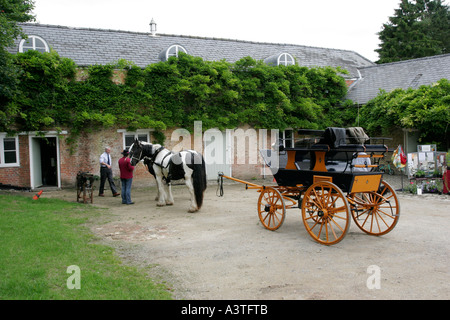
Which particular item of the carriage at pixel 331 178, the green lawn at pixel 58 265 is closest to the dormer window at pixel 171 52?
the green lawn at pixel 58 265

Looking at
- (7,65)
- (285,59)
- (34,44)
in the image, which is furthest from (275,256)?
(285,59)

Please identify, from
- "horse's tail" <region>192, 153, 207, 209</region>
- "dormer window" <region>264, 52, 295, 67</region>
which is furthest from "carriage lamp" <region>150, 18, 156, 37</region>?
"horse's tail" <region>192, 153, 207, 209</region>

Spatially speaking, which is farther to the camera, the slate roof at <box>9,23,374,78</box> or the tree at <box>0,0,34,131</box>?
the slate roof at <box>9,23,374,78</box>

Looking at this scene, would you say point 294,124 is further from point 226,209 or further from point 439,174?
point 226,209

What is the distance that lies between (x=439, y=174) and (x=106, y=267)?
11.9m

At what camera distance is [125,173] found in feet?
36.4

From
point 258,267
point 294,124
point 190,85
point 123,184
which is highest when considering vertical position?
point 190,85

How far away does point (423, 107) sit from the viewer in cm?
1512

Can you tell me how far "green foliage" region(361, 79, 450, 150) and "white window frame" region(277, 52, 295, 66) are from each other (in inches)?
190

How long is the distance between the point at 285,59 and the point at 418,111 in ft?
23.9

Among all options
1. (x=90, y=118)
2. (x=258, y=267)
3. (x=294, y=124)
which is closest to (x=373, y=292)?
(x=258, y=267)

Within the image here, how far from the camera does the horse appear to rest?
959 cm

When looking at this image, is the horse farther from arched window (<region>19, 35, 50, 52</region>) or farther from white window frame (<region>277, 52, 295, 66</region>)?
white window frame (<region>277, 52, 295, 66</region>)

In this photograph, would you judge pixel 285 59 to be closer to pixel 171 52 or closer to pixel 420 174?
pixel 171 52
